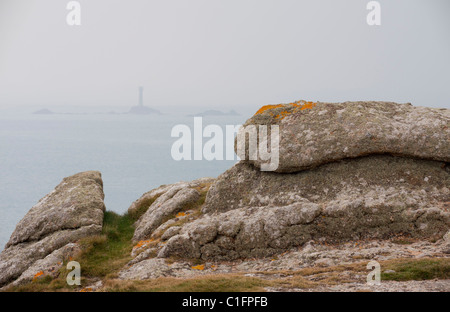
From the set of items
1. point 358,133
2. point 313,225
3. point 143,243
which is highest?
point 358,133

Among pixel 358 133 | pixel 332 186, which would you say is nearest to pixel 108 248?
pixel 332 186

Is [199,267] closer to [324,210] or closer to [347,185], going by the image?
[324,210]

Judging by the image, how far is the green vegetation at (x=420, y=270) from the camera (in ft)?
43.2

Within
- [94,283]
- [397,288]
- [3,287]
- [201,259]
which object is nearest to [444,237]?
[397,288]

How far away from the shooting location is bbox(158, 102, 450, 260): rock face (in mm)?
18302

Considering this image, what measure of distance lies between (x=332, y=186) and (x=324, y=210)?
2095 mm

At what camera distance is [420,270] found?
13.5 m

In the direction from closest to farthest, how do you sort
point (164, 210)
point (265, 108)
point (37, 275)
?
point (37, 275)
point (265, 108)
point (164, 210)

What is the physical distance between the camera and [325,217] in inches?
733

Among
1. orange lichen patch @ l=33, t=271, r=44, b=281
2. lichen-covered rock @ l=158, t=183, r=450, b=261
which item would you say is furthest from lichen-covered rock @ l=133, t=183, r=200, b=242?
orange lichen patch @ l=33, t=271, r=44, b=281

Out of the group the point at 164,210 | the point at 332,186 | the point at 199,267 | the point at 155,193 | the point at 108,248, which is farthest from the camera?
the point at 155,193

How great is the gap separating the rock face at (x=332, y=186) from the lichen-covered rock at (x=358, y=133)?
0.05 m

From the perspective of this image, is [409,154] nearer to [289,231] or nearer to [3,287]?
[289,231]

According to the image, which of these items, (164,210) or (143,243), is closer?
(143,243)
